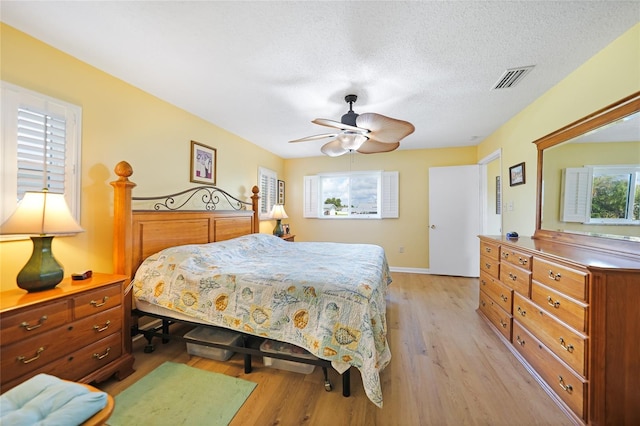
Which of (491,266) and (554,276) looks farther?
(491,266)

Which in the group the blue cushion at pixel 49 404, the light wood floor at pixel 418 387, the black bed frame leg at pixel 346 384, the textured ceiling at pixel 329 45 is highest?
the textured ceiling at pixel 329 45

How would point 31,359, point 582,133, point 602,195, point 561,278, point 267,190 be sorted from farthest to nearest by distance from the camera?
point 267,190, point 582,133, point 602,195, point 561,278, point 31,359

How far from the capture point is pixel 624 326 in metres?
1.30

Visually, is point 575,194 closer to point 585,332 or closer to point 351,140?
point 585,332

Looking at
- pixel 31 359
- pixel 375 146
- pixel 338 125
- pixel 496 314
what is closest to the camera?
pixel 31 359

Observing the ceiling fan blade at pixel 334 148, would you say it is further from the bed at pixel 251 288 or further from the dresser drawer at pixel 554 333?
the dresser drawer at pixel 554 333

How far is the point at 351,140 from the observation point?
245 cm

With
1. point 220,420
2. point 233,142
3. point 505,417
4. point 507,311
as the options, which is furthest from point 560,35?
point 233,142

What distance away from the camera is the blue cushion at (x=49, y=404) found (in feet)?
2.44

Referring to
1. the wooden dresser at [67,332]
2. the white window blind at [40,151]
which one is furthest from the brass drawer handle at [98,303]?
the white window blind at [40,151]

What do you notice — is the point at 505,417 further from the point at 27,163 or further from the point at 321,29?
the point at 27,163

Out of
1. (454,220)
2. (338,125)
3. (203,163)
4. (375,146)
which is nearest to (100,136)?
(203,163)

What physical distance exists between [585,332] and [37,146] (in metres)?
3.69

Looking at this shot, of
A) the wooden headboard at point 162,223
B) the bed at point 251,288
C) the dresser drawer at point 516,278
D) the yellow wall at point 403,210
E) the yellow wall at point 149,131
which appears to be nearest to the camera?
the bed at point 251,288
